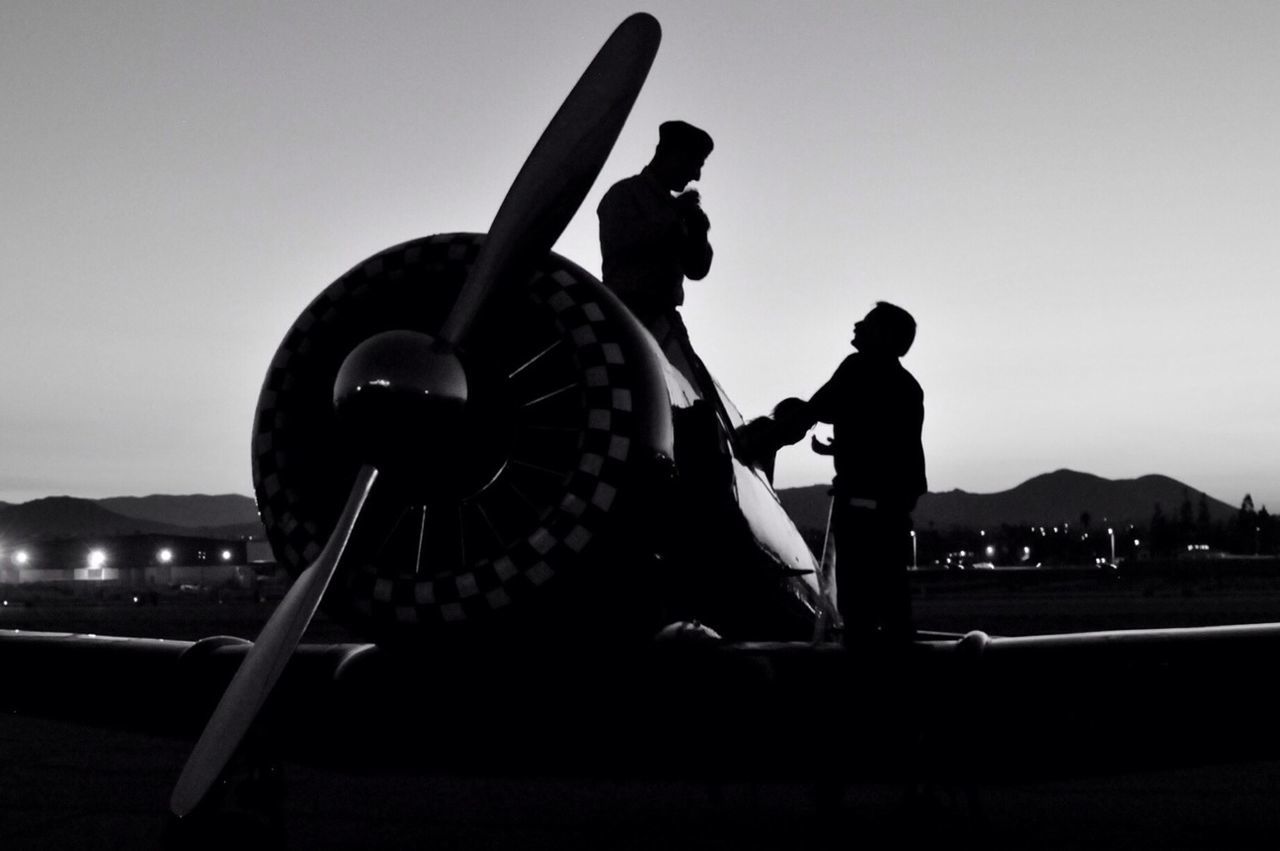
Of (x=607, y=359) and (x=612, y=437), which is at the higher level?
(x=607, y=359)

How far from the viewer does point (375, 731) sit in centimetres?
412

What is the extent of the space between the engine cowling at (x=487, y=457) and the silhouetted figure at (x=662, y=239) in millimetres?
911

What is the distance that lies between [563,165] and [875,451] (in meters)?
1.63

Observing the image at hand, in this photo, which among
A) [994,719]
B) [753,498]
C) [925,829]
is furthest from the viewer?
[753,498]

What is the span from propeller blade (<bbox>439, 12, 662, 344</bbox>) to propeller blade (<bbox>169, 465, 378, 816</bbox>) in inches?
29.3

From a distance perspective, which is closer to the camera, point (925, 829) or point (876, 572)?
point (925, 829)

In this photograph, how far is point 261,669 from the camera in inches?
152

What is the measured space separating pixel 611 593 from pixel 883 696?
0.95 meters

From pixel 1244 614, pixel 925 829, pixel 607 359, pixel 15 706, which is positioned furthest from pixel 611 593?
pixel 1244 614

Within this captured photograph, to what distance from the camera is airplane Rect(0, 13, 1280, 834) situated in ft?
12.8

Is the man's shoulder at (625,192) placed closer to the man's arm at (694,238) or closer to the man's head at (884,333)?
the man's arm at (694,238)

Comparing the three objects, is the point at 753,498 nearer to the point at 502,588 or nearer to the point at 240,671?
the point at 502,588

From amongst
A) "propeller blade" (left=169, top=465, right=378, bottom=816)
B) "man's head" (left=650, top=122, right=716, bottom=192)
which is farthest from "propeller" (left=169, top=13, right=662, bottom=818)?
"man's head" (left=650, top=122, right=716, bottom=192)

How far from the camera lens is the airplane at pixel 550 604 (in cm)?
389
